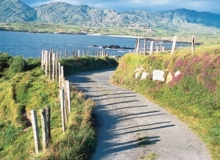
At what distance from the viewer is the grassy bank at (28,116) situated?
53.8ft

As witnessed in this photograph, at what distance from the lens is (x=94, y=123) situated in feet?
70.9

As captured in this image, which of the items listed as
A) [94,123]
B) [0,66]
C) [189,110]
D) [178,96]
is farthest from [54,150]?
[0,66]

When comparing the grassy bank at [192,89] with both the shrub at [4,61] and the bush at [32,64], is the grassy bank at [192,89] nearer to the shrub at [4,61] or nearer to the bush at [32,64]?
the bush at [32,64]

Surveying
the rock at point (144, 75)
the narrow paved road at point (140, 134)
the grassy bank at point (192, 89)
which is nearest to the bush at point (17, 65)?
the grassy bank at point (192, 89)

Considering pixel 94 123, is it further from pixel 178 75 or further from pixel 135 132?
pixel 178 75

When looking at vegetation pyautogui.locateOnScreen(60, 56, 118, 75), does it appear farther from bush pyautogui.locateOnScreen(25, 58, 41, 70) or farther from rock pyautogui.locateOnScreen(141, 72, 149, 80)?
rock pyautogui.locateOnScreen(141, 72, 149, 80)

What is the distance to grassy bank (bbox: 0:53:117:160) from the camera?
16.4 meters

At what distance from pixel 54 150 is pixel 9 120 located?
49.8ft

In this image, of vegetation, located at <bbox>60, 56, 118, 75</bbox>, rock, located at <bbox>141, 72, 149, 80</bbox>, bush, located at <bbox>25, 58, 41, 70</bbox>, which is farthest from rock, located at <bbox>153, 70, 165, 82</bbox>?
bush, located at <bbox>25, 58, 41, 70</bbox>

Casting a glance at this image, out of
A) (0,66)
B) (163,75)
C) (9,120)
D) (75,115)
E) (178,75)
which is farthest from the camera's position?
(0,66)

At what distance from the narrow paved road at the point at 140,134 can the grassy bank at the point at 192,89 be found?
4.21 ft

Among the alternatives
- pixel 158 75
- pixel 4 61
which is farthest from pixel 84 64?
pixel 158 75

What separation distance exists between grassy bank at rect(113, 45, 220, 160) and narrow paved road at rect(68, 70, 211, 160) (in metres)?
1.28

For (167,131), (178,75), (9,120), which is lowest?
(9,120)
